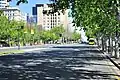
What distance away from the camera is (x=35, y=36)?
143875 millimetres

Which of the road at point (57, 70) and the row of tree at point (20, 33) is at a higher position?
the row of tree at point (20, 33)

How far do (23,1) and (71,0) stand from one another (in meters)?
5.53

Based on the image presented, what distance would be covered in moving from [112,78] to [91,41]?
394 ft

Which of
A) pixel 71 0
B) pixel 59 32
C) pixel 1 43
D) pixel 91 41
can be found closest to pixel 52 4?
pixel 71 0

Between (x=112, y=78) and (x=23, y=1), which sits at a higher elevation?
(x=23, y=1)

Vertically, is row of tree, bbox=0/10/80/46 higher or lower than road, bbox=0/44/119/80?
higher

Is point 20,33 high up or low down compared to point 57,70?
up

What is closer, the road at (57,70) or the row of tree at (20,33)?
the road at (57,70)

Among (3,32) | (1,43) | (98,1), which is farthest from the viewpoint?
(1,43)

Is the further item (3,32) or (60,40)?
(60,40)

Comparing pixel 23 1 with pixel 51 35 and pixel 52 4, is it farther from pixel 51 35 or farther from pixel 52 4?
pixel 51 35

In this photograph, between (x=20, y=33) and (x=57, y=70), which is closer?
(x=57, y=70)

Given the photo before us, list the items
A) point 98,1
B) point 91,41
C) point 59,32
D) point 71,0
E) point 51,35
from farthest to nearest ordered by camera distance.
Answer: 1. point 59,32
2. point 51,35
3. point 91,41
4. point 98,1
5. point 71,0

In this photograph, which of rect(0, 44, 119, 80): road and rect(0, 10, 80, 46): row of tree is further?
rect(0, 10, 80, 46): row of tree
